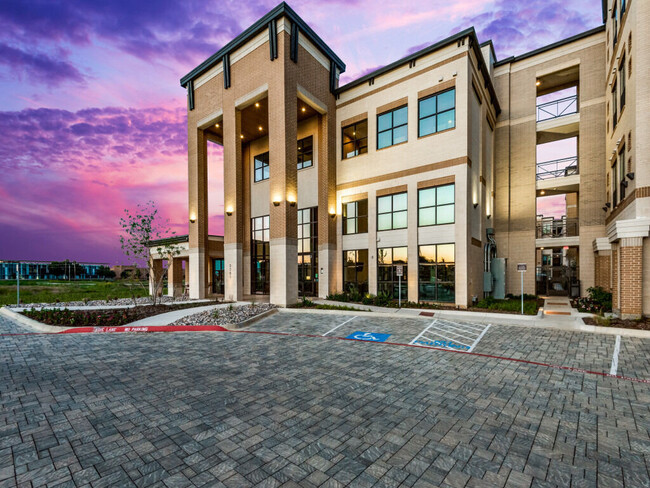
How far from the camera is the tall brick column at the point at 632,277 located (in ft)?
37.4

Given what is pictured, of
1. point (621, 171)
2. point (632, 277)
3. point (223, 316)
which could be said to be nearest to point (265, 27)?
point (223, 316)

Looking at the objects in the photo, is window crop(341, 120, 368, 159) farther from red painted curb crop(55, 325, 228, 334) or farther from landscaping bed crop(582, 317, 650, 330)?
landscaping bed crop(582, 317, 650, 330)

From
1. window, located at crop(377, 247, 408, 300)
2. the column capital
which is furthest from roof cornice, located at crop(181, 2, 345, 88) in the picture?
the column capital

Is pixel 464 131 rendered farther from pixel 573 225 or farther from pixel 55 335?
pixel 55 335

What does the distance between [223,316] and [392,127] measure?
1533cm

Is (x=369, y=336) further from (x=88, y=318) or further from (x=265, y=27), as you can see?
(x=265, y=27)

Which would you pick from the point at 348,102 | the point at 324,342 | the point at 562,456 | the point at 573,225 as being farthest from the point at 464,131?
the point at 562,456

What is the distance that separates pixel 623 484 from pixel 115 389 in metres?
7.91

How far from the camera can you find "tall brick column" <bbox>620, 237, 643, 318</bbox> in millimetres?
11398

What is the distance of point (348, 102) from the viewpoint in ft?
70.7

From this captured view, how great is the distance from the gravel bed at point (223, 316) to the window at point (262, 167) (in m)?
13.6

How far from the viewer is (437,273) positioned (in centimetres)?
1750

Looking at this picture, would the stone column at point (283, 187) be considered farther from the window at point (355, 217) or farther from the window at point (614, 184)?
the window at point (614, 184)

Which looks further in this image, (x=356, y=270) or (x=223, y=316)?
(x=356, y=270)
